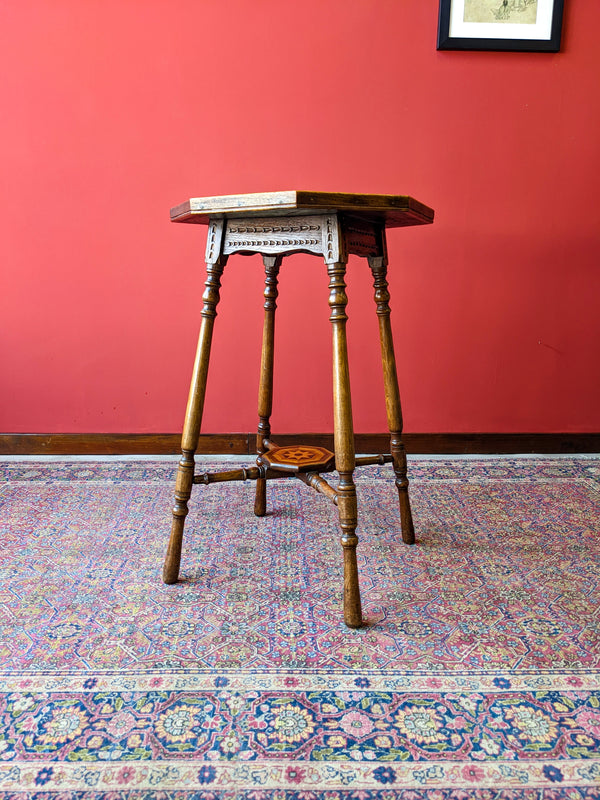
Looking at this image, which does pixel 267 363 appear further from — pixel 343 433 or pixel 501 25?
pixel 501 25

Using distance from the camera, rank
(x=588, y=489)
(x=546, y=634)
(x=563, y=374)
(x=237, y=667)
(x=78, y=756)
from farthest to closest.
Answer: (x=563, y=374) → (x=588, y=489) → (x=546, y=634) → (x=237, y=667) → (x=78, y=756)

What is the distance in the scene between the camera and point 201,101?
9.77 feet

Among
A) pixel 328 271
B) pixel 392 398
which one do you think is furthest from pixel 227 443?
pixel 328 271

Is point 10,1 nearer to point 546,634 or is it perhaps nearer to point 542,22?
point 542,22

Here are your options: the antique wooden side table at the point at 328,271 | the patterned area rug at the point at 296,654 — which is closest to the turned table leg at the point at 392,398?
the antique wooden side table at the point at 328,271

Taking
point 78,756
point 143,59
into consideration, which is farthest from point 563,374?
point 78,756

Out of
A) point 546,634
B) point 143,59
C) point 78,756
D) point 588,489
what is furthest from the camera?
point 143,59

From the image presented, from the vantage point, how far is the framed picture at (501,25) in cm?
293

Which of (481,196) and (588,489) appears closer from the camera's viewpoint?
(588,489)

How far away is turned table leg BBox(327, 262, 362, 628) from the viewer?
1.67m

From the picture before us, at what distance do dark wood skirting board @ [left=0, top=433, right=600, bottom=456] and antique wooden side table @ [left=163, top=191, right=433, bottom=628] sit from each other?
1.03m

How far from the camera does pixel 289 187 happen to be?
9.99 feet

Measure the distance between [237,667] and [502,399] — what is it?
2.21 m

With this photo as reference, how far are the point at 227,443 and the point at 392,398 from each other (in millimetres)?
1274
